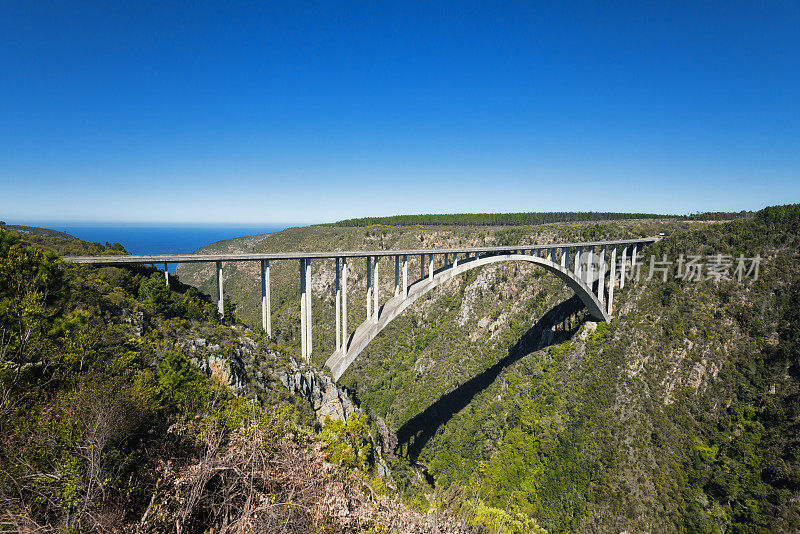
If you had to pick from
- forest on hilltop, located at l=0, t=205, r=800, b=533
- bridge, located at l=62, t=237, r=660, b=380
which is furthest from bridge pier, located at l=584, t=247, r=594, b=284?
forest on hilltop, located at l=0, t=205, r=800, b=533

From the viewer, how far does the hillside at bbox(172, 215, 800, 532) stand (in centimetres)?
2266

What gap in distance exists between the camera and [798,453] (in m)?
21.0

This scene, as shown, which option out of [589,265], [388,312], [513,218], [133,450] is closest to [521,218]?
[513,218]

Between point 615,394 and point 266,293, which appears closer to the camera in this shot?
point 266,293

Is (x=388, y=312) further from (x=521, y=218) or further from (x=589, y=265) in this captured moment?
(x=521, y=218)

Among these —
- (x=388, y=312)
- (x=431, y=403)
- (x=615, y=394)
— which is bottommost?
(x=431, y=403)

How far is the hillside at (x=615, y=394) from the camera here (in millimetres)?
22656

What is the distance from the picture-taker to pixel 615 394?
96.9ft

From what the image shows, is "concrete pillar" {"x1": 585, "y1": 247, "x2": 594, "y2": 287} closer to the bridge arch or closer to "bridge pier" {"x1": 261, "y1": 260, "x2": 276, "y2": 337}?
the bridge arch

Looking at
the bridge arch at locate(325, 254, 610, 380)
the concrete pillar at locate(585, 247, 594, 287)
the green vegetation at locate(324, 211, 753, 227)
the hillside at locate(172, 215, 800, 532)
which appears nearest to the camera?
the bridge arch at locate(325, 254, 610, 380)

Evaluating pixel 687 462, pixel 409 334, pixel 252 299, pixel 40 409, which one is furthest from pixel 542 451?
pixel 252 299

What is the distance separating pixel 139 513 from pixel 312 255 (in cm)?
1158

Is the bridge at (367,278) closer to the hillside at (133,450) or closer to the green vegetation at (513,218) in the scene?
the hillside at (133,450)

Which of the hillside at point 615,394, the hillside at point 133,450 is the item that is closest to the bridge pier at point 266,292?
the hillside at point 133,450
